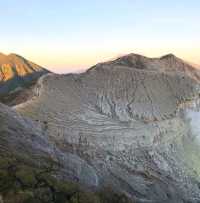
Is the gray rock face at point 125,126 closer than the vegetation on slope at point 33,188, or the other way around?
the vegetation on slope at point 33,188

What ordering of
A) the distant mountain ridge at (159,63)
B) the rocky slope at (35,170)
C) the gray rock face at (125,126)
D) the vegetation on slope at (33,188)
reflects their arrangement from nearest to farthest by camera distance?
the vegetation on slope at (33,188)
the rocky slope at (35,170)
the gray rock face at (125,126)
the distant mountain ridge at (159,63)

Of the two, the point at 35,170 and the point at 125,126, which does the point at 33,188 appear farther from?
the point at 125,126

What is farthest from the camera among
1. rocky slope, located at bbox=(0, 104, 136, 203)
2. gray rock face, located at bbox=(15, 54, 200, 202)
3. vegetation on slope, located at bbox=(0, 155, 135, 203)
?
gray rock face, located at bbox=(15, 54, 200, 202)

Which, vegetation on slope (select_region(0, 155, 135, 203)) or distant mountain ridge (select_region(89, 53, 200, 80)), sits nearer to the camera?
vegetation on slope (select_region(0, 155, 135, 203))

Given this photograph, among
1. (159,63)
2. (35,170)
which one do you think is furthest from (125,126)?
(35,170)

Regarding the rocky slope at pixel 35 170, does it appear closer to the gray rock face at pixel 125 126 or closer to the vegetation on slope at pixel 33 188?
the vegetation on slope at pixel 33 188

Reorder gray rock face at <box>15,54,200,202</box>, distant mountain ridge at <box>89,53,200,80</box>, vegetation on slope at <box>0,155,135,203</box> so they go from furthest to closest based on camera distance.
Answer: distant mountain ridge at <box>89,53,200,80</box> → gray rock face at <box>15,54,200,202</box> → vegetation on slope at <box>0,155,135,203</box>

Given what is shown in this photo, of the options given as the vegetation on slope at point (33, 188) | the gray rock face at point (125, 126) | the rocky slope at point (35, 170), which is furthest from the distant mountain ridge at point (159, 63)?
the vegetation on slope at point (33, 188)

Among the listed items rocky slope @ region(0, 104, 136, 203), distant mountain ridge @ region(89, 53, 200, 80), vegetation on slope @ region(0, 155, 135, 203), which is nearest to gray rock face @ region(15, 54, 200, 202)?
rocky slope @ region(0, 104, 136, 203)

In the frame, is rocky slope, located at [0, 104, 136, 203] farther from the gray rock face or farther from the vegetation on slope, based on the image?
the gray rock face
